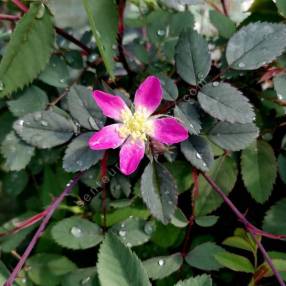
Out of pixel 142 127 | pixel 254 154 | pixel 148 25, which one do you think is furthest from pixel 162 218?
pixel 148 25

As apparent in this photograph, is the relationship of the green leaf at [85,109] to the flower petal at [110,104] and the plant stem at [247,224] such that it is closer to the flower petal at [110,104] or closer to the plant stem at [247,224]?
the flower petal at [110,104]

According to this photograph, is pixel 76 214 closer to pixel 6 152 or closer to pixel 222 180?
pixel 6 152

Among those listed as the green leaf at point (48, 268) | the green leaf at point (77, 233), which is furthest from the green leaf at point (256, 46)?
the green leaf at point (48, 268)

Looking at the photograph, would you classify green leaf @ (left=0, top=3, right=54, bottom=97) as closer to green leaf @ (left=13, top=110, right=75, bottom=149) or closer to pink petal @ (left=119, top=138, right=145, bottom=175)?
green leaf @ (left=13, top=110, right=75, bottom=149)

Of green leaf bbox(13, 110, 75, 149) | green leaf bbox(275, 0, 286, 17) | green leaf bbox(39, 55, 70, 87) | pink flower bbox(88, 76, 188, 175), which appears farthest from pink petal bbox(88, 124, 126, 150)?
green leaf bbox(275, 0, 286, 17)

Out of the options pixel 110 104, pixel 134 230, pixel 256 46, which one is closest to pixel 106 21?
pixel 110 104

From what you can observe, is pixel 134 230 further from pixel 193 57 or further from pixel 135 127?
pixel 193 57
